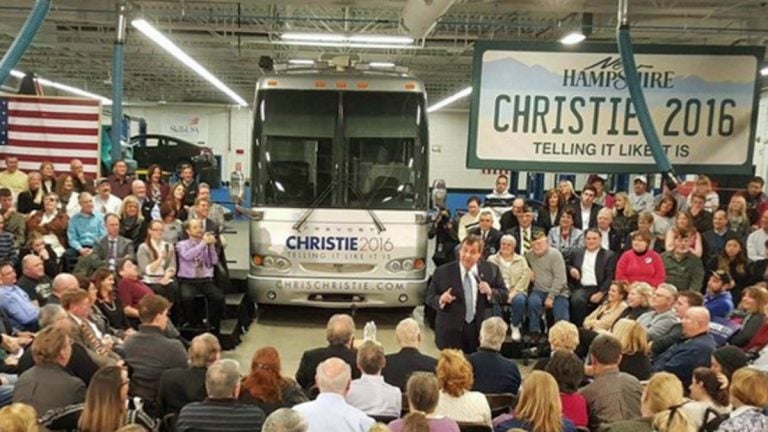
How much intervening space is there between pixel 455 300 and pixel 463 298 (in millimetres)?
91

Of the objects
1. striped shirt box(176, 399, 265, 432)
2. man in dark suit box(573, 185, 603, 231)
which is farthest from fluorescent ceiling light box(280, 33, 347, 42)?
striped shirt box(176, 399, 265, 432)

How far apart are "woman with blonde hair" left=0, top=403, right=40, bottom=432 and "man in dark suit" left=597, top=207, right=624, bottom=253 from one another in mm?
6284

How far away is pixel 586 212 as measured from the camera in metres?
8.36

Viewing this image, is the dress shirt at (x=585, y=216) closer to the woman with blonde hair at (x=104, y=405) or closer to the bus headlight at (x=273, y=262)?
the bus headlight at (x=273, y=262)

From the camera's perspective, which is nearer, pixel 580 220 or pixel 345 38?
pixel 580 220

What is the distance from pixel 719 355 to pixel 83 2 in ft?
40.1

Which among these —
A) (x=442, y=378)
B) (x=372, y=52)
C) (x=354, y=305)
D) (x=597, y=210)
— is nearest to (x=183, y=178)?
(x=354, y=305)

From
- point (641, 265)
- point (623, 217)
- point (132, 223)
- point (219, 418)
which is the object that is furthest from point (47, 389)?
point (623, 217)

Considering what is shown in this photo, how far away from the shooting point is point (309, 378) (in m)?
4.85

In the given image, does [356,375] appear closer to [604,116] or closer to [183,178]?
[604,116]

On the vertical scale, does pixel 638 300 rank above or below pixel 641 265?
below

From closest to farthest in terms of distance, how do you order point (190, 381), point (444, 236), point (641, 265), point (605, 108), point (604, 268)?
point (190, 381) < point (641, 265) < point (605, 108) < point (604, 268) < point (444, 236)

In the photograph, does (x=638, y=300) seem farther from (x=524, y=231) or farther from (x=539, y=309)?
(x=524, y=231)

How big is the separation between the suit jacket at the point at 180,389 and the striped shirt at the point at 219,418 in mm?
519
